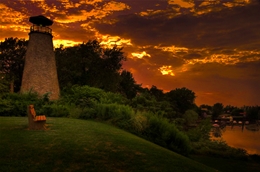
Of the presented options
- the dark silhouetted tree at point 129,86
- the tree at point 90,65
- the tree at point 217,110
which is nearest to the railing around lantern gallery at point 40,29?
the tree at point 90,65

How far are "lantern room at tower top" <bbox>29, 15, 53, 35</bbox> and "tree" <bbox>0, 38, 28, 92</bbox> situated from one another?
957 centimetres

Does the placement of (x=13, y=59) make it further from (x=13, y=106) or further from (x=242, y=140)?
(x=242, y=140)

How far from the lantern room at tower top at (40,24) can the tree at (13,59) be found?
9570 mm

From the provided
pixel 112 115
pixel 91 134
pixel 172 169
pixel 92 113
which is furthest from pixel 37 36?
pixel 172 169

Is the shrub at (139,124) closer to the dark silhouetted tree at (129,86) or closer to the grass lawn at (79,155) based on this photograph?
the grass lawn at (79,155)

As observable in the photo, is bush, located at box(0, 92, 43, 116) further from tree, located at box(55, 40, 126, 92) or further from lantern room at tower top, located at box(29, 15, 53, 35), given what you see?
tree, located at box(55, 40, 126, 92)

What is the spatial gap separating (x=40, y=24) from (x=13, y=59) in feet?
36.0

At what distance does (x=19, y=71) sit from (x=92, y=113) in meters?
25.7

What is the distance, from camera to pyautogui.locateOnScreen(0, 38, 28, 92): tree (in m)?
37.9

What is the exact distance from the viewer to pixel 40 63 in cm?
2970

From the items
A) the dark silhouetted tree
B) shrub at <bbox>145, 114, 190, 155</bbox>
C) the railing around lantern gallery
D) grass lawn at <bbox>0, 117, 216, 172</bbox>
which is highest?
the railing around lantern gallery

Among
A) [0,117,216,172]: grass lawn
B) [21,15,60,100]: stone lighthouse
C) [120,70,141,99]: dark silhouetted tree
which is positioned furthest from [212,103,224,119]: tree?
[0,117,216,172]: grass lawn

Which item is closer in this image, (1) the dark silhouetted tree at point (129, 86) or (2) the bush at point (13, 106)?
(2) the bush at point (13, 106)

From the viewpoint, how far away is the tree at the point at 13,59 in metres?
37.9
